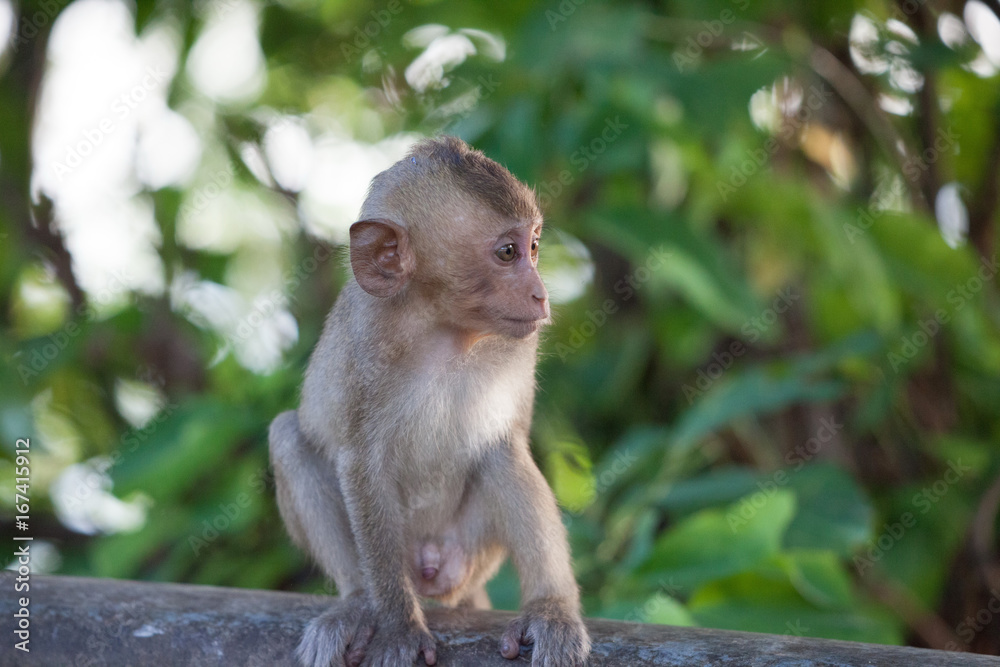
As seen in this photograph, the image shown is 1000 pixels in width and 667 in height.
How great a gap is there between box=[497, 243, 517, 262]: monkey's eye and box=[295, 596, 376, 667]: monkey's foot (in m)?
1.28

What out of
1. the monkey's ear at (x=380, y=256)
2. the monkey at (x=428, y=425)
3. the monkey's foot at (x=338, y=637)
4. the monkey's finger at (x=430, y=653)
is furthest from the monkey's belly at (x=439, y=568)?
the monkey's ear at (x=380, y=256)

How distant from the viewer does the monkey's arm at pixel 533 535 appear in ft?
11.2

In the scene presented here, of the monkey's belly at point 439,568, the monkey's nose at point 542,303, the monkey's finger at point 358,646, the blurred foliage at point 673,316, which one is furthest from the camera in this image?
the blurred foliage at point 673,316

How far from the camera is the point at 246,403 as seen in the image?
5.50 meters

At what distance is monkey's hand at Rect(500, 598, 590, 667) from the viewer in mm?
3061

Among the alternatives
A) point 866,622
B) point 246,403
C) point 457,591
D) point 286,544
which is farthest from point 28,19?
point 866,622

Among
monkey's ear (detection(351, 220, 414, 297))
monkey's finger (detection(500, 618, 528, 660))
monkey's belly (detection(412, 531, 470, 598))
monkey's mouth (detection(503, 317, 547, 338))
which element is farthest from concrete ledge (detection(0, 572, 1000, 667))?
monkey's ear (detection(351, 220, 414, 297))

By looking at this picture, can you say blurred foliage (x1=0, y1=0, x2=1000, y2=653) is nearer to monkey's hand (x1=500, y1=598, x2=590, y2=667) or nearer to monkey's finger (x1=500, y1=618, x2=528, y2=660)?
monkey's hand (x1=500, y1=598, x2=590, y2=667)

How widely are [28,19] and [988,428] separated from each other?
22.9 feet

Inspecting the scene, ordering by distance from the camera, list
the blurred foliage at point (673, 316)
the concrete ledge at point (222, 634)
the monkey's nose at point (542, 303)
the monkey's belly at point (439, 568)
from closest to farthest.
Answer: the concrete ledge at point (222, 634) < the monkey's nose at point (542, 303) < the monkey's belly at point (439, 568) < the blurred foliage at point (673, 316)

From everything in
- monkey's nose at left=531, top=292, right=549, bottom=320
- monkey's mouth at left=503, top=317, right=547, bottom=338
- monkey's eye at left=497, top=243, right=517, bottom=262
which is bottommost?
monkey's mouth at left=503, top=317, right=547, bottom=338

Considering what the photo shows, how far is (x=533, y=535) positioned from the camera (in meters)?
3.59

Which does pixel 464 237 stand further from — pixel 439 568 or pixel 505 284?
pixel 439 568

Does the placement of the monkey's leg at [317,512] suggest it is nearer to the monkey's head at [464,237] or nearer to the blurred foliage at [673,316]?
the monkey's head at [464,237]
